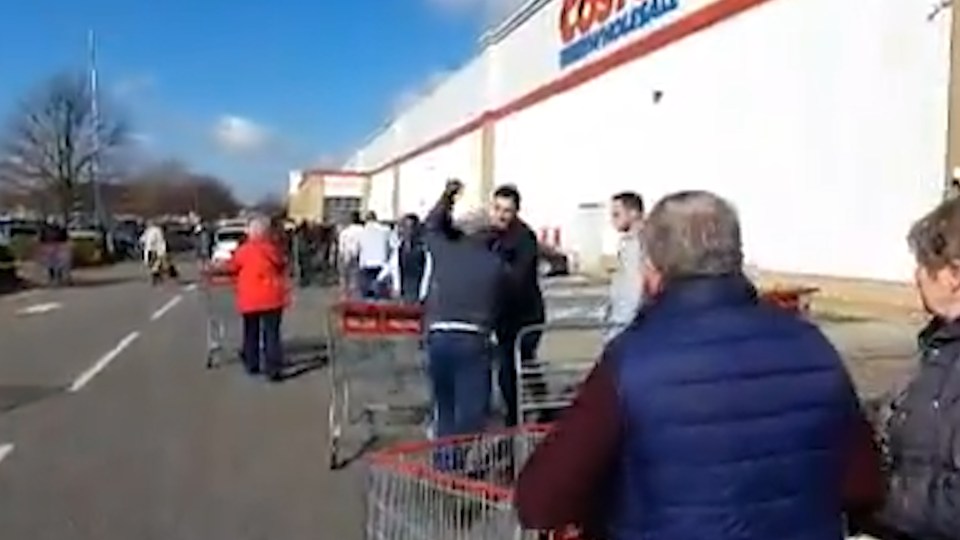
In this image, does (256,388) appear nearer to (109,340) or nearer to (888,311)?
(109,340)

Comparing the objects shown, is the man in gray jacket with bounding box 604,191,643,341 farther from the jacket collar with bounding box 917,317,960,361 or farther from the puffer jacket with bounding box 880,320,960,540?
the puffer jacket with bounding box 880,320,960,540

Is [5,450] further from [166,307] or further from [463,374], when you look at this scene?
[166,307]

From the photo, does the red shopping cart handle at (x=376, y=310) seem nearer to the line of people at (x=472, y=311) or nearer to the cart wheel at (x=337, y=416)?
the cart wheel at (x=337, y=416)

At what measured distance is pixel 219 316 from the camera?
19234 millimetres

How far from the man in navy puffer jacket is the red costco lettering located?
3450 cm

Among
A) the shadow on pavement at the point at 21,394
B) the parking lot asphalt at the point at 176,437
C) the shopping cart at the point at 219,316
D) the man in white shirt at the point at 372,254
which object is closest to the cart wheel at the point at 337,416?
the parking lot asphalt at the point at 176,437

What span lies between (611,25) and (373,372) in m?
28.0

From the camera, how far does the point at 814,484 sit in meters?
3.21

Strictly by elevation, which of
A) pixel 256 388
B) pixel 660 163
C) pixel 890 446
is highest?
pixel 660 163

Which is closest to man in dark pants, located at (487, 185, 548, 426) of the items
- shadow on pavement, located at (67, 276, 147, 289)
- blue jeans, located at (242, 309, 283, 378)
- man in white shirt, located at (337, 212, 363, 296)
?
blue jeans, located at (242, 309, 283, 378)

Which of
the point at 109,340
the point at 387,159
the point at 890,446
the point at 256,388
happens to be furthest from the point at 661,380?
the point at 387,159

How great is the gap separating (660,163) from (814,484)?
29.5 metres

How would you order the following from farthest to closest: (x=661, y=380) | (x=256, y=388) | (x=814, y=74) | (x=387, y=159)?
(x=387, y=159) < (x=814, y=74) < (x=256, y=388) < (x=661, y=380)

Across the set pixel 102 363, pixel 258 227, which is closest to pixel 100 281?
pixel 102 363
